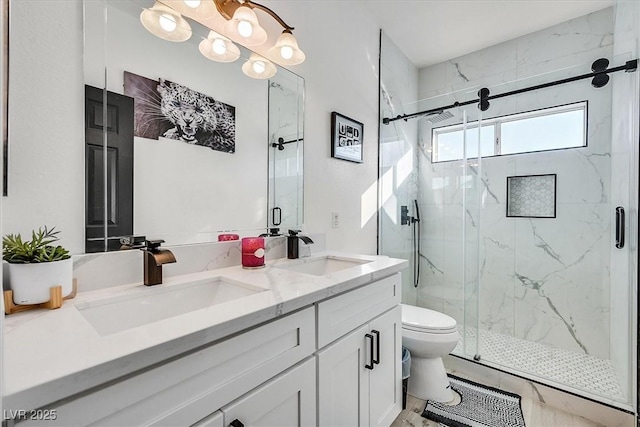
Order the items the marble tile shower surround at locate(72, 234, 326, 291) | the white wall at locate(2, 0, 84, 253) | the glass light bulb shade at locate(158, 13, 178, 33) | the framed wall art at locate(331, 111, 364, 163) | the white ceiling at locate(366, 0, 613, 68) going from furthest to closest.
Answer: the white ceiling at locate(366, 0, 613, 68) < the framed wall art at locate(331, 111, 364, 163) < the glass light bulb shade at locate(158, 13, 178, 33) < the marble tile shower surround at locate(72, 234, 326, 291) < the white wall at locate(2, 0, 84, 253)

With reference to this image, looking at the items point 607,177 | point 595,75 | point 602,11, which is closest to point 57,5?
point 595,75

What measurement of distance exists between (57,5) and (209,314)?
3.40 feet

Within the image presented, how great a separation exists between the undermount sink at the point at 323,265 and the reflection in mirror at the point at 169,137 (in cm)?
28

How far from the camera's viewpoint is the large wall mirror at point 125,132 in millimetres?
914

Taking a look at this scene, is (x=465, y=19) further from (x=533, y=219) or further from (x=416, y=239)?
(x=416, y=239)

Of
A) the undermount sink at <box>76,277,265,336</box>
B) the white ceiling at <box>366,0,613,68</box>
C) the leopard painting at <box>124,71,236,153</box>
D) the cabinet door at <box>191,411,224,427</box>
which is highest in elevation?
the white ceiling at <box>366,0,613,68</box>

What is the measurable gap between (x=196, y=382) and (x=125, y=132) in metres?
0.86

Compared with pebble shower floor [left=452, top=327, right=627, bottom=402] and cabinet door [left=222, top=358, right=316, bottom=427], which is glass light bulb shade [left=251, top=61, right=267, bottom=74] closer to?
cabinet door [left=222, top=358, right=316, bottom=427]

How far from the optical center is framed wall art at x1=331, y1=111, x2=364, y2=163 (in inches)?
79.1

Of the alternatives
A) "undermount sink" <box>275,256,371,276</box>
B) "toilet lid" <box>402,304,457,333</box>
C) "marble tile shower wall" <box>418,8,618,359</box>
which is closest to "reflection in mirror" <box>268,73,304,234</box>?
"undermount sink" <box>275,256,371,276</box>

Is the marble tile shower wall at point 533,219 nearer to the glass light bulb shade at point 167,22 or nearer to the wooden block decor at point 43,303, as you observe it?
the glass light bulb shade at point 167,22

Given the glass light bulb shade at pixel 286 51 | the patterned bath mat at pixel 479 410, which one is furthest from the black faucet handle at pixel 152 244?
the patterned bath mat at pixel 479 410

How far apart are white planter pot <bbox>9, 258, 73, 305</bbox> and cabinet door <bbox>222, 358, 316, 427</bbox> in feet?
1.78

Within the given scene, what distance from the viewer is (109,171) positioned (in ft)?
3.50
